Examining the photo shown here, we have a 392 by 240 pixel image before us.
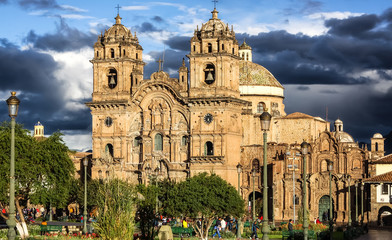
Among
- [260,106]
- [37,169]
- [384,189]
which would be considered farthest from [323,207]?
[37,169]

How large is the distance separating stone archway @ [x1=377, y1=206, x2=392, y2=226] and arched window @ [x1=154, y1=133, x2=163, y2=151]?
22.6 meters

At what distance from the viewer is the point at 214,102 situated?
3221 inches

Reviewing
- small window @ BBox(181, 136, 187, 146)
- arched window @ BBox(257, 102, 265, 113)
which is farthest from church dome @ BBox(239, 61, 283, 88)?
small window @ BBox(181, 136, 187, 146)

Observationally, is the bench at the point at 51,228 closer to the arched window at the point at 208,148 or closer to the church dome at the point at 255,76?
the arched window at the point at 208,148

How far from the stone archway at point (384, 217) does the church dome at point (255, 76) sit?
2287cm

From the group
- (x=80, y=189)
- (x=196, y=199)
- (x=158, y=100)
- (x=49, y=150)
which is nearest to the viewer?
(x=49, y=150)

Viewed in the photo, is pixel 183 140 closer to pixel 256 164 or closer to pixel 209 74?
pixel 209 74

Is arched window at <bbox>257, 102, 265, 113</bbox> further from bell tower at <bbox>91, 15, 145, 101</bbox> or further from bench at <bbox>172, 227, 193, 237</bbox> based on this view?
bench at <bbox>172, 227, 193, 237</bbox>

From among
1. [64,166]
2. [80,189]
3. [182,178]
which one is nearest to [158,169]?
[182,178]

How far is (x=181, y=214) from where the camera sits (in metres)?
63.6

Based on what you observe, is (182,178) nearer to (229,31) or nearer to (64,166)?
(229,31)

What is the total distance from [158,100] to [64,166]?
29.3 meters

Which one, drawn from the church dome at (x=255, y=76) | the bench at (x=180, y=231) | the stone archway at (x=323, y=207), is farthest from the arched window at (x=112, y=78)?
the bench at (x=180, y=231)

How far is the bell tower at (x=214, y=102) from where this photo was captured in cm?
8138
